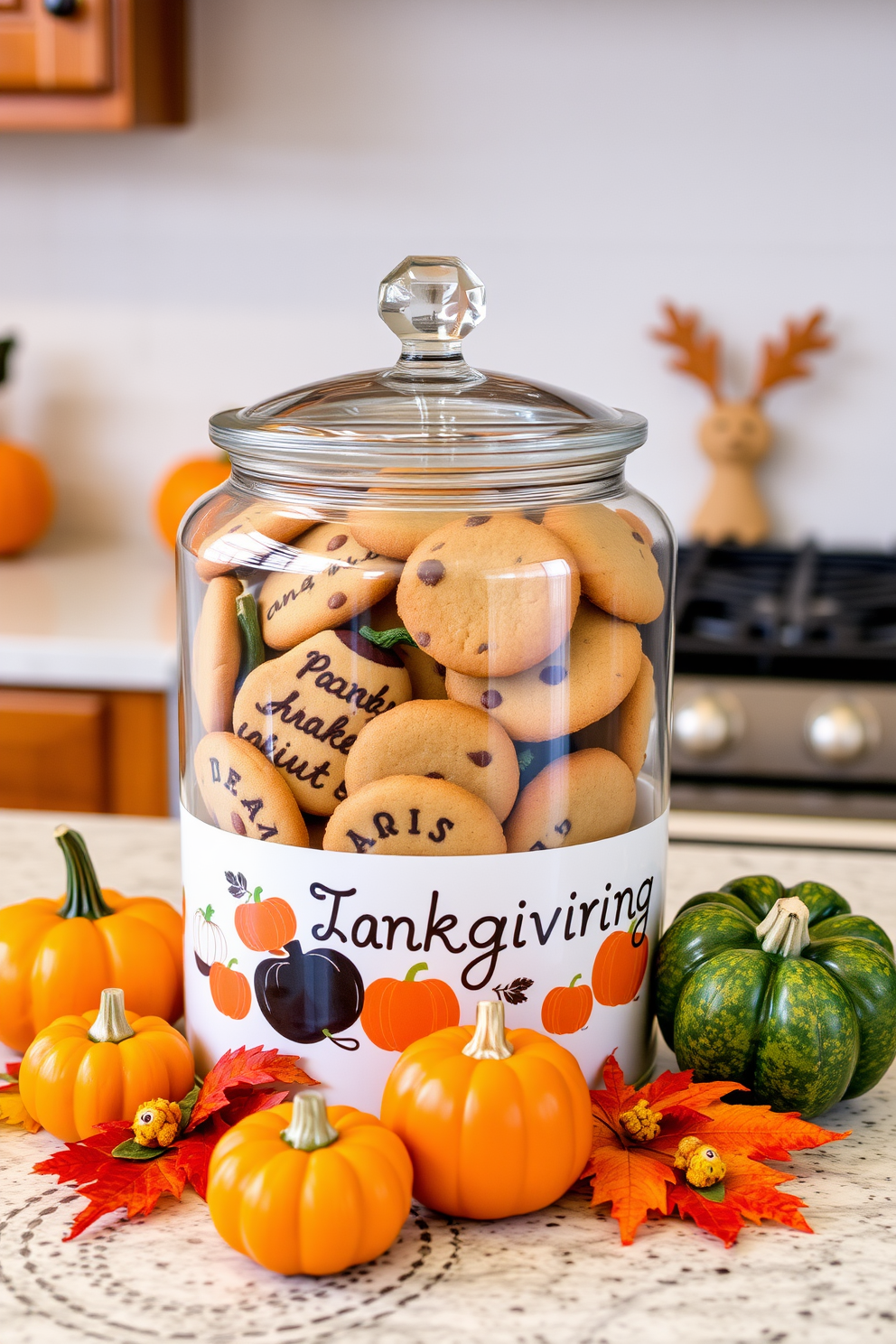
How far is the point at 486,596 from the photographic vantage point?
0.61 m

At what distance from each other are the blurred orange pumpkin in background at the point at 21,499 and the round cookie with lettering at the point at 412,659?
172 cm

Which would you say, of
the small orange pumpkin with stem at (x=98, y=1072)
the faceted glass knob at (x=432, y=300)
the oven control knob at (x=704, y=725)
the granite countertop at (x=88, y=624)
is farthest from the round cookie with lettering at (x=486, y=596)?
the granite countertop at (x=88, y=624)

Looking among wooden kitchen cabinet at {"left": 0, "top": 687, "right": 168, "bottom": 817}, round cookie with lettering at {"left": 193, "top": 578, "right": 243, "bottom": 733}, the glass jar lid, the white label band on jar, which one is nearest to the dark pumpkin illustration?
the white label band on jar

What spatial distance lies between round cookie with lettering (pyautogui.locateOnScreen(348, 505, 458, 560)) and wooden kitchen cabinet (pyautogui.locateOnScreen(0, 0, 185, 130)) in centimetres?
150

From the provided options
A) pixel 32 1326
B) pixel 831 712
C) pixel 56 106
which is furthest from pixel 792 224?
pixel 32 1326

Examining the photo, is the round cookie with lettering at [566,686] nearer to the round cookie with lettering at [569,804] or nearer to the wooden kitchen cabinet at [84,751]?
the round cookie with lettering at [569,804]

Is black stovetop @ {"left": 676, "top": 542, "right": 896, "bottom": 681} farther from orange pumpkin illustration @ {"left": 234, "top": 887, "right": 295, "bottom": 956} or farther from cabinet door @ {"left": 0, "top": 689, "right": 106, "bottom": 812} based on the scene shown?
orange pumpkin illustration @ {"left": 234, "top": 887, "right": 295, "bottom": 956}

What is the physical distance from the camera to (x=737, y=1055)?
66 centimetres

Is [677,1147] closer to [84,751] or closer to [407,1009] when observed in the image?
[407,1009]

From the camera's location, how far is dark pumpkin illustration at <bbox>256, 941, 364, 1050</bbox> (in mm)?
638

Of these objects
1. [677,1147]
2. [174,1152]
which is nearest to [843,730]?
[677,1147]

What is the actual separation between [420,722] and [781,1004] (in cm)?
22

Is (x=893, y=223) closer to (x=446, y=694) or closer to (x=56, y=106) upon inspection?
(x=56, y=106)

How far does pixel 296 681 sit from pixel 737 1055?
28cm
